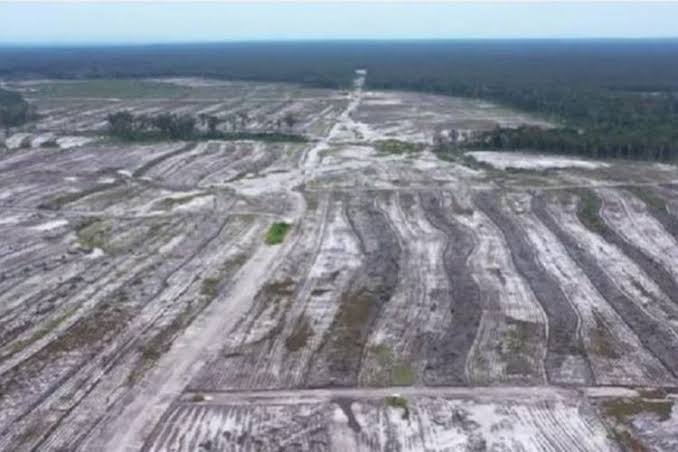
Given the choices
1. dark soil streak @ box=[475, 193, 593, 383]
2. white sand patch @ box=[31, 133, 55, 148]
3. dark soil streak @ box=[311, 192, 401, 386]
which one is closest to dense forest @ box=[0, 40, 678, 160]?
dark soil streak @ box=[475, 193, 593, 383]

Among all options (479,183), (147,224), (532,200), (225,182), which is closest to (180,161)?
(225,182)

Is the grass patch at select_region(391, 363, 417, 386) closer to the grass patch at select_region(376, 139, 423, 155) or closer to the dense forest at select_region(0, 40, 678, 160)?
the grass patch at select_region(376, 139, 423, 155)

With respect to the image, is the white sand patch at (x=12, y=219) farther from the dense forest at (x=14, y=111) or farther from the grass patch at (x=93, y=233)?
the dense forest at (x=14, y=111)

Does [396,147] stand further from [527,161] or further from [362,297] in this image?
[362,297]

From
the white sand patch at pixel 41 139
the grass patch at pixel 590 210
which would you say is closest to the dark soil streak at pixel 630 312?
the grass patch at pixel 590 210

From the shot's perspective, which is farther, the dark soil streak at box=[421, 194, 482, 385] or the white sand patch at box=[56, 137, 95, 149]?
the white sand patch at box=[56, 137, 95, 149]
